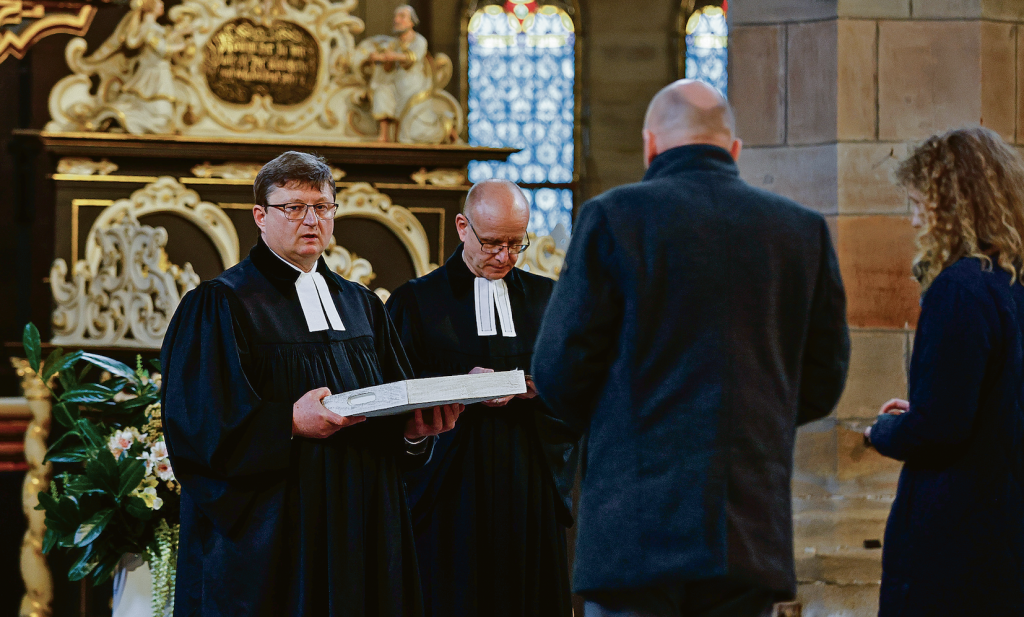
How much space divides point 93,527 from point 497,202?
1.78 meters

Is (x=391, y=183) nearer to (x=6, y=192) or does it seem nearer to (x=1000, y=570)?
(x=6, y=192)

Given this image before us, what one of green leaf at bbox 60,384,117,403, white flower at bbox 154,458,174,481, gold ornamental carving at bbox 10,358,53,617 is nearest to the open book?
white flower at bbox 154,458,174,481

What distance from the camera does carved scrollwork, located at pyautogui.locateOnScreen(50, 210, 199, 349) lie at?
679 centimetres

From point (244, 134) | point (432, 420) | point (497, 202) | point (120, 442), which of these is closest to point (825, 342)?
point (432, 420)

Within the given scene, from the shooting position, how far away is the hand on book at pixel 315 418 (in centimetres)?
272

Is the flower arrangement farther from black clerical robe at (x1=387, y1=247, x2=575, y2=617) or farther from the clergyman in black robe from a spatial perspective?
the clergyman in black robe

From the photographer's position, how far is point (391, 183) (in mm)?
8406

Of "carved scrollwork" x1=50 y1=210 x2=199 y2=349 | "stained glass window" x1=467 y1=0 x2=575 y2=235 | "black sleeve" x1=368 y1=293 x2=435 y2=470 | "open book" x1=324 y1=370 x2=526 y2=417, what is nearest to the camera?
"open book" x1=324 y1=370 x2=526 y2=417

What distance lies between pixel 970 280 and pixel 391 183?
612 centimetres

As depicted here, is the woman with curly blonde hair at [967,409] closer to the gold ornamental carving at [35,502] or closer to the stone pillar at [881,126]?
the stone pillar at [881,126]

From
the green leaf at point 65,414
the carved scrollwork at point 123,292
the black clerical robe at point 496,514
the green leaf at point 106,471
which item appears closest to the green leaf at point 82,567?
the green leaf at point 106,471

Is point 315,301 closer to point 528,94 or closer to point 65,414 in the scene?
point 65,414

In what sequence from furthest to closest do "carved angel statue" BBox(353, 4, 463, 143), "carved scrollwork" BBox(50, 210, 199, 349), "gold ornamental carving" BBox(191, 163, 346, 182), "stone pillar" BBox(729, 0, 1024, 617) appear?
"carved angel statue" BBox(353, 4, 463, 143), "gold ornamental carving" BBox(191, 163, 346, 182), "carved scrollwork" BBox(50, 210, 199, 349), "stone pillar" BBox(729, 0, 1024, 617)

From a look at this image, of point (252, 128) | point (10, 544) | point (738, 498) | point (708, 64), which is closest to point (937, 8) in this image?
point (738, 498)
